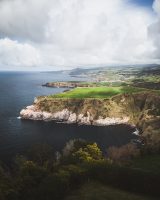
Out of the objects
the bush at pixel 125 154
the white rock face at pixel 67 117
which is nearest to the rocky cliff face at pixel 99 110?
the white rock face at pixel 67 117

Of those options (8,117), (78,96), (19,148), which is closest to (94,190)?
(19,148)

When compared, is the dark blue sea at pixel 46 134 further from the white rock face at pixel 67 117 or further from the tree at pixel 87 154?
the tree at pixel 87 154

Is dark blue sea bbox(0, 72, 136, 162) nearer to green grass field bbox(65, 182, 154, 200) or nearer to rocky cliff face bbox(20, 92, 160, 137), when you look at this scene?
rocky cliff face bbox(20, 92, 160, 137)

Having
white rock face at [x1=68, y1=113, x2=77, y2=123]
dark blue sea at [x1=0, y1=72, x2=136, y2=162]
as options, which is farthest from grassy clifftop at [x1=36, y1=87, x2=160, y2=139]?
dark blue sea at [x1=0, y1=72, x2=136, y2=162]

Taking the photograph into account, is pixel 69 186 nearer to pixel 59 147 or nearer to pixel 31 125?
pixel 59 147

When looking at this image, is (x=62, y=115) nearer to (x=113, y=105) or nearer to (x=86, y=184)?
(x=113, y=105)

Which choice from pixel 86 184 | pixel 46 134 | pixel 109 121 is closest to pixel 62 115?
pixel 109 121

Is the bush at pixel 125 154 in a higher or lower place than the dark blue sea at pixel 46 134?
higher
